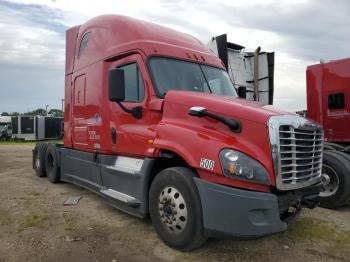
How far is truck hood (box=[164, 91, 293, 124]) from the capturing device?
4.35 meters

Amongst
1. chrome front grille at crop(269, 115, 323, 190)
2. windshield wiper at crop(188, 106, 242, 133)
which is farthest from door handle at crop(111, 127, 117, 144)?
chrome front grille at crop(269, 115, 323, 190)

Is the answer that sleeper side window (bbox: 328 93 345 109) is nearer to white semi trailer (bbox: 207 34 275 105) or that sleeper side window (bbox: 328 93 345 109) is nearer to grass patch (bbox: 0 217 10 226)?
white semi trailer (bbox: 207 34 275 105)

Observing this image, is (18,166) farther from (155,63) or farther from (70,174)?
(155,63)

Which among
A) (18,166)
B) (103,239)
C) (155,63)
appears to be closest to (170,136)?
(155,63)

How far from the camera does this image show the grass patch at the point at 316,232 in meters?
5.29

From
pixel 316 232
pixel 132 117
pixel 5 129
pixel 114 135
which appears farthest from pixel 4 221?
pixel 5 129

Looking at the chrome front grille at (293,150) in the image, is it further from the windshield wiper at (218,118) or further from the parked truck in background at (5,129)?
the parked truck in background at (5,129)

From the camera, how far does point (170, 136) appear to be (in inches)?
188

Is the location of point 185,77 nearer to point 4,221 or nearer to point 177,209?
point 177,209

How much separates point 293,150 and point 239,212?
97cm

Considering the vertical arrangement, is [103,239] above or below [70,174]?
below

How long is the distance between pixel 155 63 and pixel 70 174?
3.75m

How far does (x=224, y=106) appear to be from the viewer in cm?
458

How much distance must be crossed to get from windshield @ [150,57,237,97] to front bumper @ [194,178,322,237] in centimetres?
176
